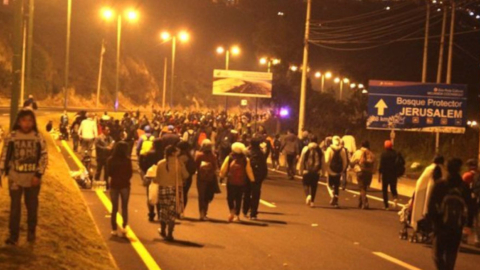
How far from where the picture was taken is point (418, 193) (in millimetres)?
11117

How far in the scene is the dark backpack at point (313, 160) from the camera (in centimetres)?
1794

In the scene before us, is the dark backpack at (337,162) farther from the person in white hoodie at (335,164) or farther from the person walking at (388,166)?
the person walking at (388,166)

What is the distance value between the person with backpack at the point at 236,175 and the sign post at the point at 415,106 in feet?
51.1

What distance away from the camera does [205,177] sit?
14.9 m

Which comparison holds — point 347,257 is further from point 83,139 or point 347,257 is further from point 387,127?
point 387,127

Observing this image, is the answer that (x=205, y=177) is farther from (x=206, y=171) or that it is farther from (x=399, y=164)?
(x=399, y=164)

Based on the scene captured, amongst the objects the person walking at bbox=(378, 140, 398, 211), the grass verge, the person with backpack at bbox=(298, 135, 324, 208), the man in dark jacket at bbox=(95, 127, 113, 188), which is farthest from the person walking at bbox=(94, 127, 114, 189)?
the person walking at bbox=(378, 140, 398, 211)

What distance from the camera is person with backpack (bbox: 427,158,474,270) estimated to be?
8.73m

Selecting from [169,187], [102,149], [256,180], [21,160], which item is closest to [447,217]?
[21,160]

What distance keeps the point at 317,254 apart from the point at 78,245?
12.4ft

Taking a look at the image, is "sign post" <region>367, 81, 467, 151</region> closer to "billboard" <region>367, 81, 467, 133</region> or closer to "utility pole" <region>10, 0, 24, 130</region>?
"billboard" <region>367, 81, 467, 133</region>

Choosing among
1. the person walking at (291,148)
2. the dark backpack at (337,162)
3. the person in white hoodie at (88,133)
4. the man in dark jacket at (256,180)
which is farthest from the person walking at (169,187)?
the person walking at (291,148)

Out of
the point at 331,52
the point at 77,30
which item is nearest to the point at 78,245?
the point at 331,52

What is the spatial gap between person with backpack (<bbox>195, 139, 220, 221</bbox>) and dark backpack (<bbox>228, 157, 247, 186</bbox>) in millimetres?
341
